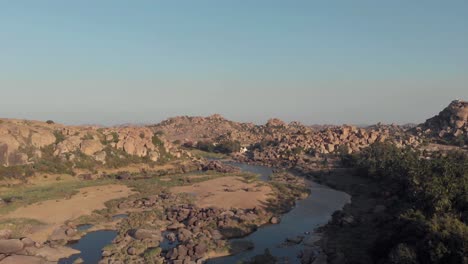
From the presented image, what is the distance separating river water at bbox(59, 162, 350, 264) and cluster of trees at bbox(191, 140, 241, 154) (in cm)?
7820

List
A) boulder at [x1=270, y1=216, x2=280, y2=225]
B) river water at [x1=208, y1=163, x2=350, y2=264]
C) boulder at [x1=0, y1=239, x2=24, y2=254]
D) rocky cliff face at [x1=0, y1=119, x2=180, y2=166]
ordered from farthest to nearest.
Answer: rocky cliff face at [x1=0, y1=119, x2=180, y2=166] → boulder at [x1=270, y1=216, x2=280, y2=225] → river water at [x1=208, y1=163, x2=350, y2=264] → boulder at [x1=0, y1=239, x2=24, y2=254]

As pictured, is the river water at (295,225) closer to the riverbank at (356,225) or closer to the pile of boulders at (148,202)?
the riverbank at (356,225)

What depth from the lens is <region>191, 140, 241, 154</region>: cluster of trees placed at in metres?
152

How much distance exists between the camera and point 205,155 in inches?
5792

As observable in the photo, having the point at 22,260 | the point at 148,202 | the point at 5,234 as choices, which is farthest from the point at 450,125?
the point at 22,260

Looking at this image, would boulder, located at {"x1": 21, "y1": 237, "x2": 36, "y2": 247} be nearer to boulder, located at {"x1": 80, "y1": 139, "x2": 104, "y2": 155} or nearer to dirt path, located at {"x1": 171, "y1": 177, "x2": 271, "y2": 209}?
dirt path, located at {"x1": 171, "y1": 177, "x2": 271, "y2": 209}

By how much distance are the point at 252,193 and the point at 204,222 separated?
20.7 m

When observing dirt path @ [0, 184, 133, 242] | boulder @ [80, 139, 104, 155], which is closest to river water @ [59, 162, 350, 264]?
dirt path @ [0, 184, 133, 242]

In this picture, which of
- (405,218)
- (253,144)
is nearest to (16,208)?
(405,218)

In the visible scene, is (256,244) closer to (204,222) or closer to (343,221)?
(204,222)

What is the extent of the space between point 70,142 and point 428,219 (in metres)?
80.6

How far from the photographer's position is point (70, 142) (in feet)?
312

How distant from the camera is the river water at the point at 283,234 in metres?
43.4

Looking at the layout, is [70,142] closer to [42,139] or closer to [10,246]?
[42,139]
